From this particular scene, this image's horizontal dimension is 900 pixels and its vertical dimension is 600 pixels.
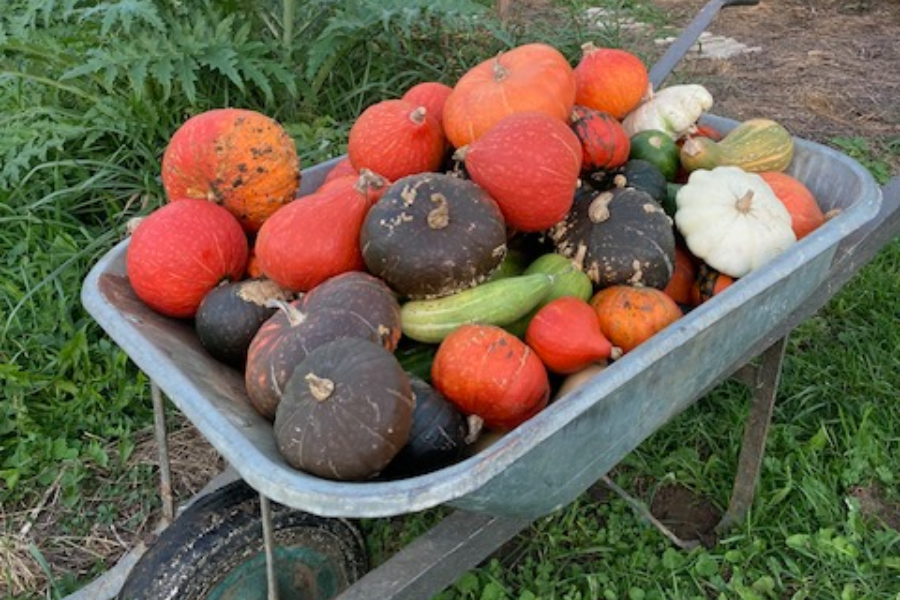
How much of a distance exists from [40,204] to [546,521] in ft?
6.79

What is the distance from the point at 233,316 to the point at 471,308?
427 millimetres

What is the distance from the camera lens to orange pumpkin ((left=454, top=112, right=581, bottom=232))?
166cm

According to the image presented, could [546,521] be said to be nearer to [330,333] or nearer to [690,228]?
[690,228]

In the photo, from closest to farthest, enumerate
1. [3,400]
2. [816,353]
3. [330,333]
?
[330,333], [3,400], [816,353]

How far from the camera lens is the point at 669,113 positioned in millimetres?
2203

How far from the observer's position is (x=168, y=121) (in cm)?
346

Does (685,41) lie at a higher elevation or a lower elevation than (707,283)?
higher

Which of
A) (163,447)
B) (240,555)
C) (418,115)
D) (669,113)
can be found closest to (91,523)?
(163,447)

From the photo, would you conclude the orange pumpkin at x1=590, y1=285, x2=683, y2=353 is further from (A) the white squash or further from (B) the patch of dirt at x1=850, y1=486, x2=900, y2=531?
(B) the patch of dirt at x1=850, y1=486, x2=900, y2=531

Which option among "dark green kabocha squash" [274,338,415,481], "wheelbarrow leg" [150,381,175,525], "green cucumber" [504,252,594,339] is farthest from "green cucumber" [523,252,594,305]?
"wheelbarrow leg" [150,381,175,525]

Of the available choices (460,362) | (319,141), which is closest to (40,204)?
(319,141)

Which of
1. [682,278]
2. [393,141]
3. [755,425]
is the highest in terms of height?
[393,141]

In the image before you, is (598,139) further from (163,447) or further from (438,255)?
(163,447)

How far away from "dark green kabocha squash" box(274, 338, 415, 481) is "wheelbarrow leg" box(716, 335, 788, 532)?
4.08 ft
